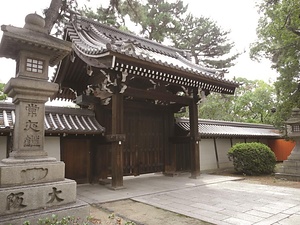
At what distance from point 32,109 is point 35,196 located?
1.57 metres

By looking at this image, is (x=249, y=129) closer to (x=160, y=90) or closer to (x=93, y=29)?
(x=160, y=90)

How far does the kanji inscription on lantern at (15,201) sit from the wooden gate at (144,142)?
6.14m

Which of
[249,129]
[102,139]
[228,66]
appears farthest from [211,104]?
[102,139]

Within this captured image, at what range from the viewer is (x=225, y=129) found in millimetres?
15250

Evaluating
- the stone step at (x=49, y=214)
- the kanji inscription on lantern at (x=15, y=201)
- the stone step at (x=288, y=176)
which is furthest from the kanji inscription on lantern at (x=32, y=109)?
the stone step at (x=288, y=176)

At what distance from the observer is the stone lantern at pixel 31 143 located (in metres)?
3.95

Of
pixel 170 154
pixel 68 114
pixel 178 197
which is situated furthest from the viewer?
pixel 170 154

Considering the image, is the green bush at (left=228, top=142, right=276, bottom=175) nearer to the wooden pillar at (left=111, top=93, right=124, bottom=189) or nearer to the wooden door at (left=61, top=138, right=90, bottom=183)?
the wooden pillar at (left=111, top=93, right=124, bottom=189)

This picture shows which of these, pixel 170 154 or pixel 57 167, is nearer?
pixel 57 167

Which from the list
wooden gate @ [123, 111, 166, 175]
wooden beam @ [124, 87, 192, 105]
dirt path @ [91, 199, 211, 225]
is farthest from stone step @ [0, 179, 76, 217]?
wooden gate @ [123, 111, 166, 175]

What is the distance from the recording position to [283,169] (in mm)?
10953

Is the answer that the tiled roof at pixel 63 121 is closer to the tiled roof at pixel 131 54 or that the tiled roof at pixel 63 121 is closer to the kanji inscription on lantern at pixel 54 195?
the tiled roof at pixel 131 54

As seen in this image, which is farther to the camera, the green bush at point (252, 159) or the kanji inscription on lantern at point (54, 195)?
the green bush at point (252, 159)

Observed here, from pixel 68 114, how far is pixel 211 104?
62.3 feet
